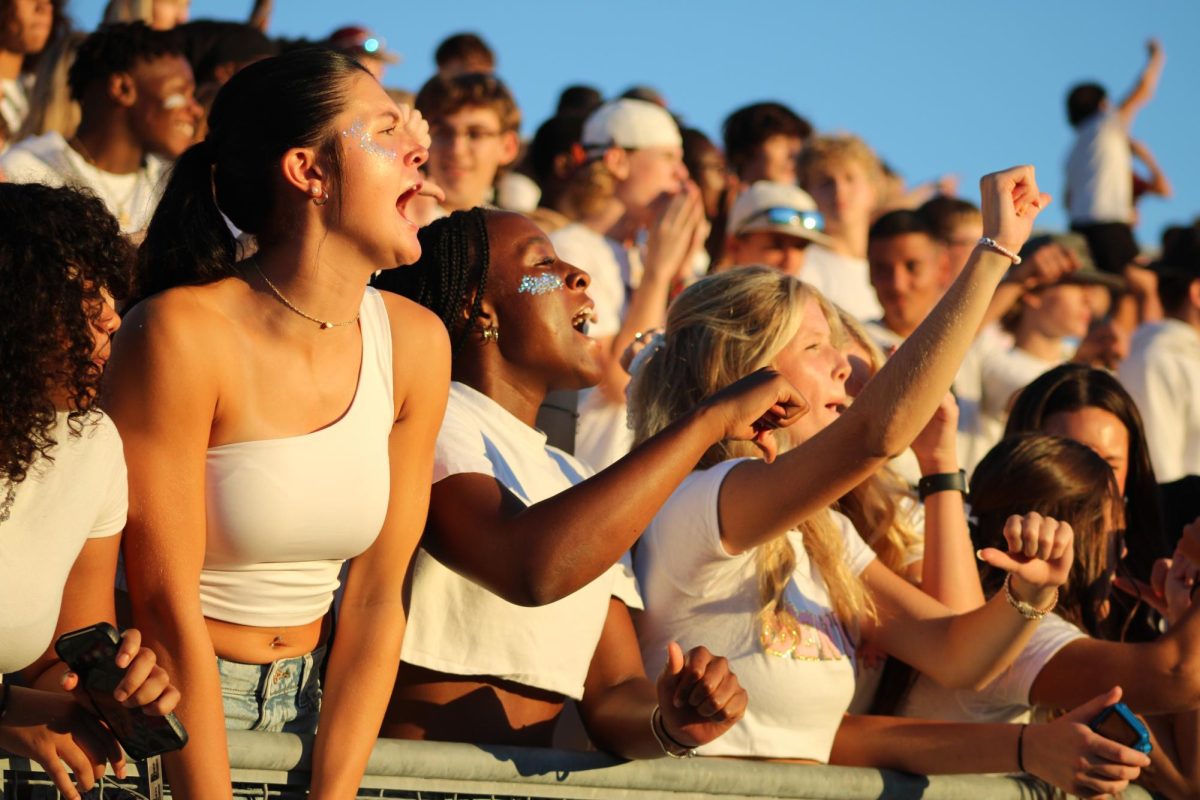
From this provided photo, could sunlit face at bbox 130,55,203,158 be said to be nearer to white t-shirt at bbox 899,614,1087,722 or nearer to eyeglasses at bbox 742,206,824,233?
eyeglasses at bbox 742,206,824,233

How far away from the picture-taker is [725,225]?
785 centimetres

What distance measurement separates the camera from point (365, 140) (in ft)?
10.8

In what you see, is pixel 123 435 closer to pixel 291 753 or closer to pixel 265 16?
pixel 291 753

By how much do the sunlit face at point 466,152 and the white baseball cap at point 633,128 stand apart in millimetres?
475

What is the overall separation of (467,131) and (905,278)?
73.7 inches

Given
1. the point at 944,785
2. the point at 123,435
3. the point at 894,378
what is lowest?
the point at 944,785

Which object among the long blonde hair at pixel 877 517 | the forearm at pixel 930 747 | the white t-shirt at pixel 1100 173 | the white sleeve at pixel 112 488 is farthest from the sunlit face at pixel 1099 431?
the white t-shirt at pixel 1100 173

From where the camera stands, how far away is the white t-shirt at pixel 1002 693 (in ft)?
14.3

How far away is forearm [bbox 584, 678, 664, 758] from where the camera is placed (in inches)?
138

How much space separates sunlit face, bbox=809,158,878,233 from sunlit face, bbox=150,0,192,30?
3072 mm

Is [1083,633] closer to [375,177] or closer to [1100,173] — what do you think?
[375,177]

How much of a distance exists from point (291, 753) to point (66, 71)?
4123mm

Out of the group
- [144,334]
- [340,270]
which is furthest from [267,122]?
[144,334]

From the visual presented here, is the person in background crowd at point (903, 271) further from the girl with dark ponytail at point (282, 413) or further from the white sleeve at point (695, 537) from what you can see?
the girl with dark ponytail at point (282, 413)
